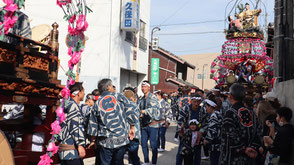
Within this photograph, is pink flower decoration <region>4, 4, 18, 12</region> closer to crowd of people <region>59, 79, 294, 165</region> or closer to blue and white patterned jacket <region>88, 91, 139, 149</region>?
crowd of people <region>59, 79, 294, 165</region>

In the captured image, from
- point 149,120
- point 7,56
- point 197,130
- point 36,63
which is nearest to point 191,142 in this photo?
point 197,130

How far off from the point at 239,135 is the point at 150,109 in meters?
3.75

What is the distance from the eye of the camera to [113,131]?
5047 millimetres

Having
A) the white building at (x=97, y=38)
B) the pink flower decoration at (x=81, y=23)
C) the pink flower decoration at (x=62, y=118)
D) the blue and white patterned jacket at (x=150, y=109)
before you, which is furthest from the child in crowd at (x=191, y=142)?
the white building at (x=97, y=38)

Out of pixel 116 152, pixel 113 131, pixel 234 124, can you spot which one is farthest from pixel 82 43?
pixel 234 124

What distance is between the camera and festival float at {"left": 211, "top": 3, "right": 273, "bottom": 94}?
14742 mm

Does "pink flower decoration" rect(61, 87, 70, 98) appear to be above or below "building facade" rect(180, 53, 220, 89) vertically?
below

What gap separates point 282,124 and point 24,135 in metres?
4.68

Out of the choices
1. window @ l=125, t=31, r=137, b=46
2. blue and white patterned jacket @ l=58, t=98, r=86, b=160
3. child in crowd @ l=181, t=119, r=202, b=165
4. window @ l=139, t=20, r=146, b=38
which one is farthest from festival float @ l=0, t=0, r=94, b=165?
window @ l=139, t=20, r=146, b=38

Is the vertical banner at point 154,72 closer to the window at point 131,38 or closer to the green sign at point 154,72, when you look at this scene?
the green sign at point 154,72

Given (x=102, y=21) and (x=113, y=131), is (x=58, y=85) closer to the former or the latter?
(x=113, y=131)

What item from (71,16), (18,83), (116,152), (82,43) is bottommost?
(116,152)

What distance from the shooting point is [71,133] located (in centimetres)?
461

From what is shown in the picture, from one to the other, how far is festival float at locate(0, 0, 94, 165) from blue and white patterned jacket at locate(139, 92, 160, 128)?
256 centimetres
